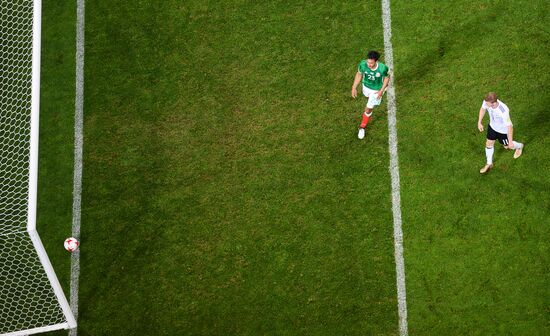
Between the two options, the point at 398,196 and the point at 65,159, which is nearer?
the point at 398,196

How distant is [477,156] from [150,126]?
5.60m

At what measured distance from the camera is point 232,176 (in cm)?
1217


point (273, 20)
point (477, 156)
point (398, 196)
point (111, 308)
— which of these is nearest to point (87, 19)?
point (273, 20)

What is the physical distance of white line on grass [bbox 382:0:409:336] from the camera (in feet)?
36.2

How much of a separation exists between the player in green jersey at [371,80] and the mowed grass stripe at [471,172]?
849mm

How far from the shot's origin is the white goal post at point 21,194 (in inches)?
418

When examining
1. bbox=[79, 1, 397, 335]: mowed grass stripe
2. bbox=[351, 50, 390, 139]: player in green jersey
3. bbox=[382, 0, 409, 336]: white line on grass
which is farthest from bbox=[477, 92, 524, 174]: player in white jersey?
bbox=[79, 1, 397, 335]: mowed grass stripe

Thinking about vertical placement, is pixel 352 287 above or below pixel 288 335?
above

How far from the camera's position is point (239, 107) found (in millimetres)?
12680

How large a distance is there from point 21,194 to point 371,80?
6.12 metres

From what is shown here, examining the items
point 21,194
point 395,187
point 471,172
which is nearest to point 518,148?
point 471,172

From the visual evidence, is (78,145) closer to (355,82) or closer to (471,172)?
(355,82)

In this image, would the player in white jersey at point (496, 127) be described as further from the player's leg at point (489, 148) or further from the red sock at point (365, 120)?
the red sock at point (365, 120)

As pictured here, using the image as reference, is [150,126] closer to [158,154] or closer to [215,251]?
[158,154]
